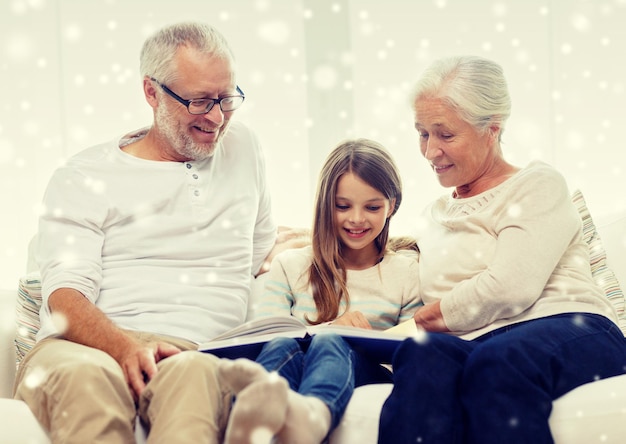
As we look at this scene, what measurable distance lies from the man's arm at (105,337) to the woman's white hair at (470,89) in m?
0.92

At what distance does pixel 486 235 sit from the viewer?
196cm

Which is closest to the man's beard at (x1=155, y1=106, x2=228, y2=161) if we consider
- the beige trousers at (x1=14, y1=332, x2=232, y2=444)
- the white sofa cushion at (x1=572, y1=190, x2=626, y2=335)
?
the beige trousers at (x1=14, y1=332, x2=232, y2=444)

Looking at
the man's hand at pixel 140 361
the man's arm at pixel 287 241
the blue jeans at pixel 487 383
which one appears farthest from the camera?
the man's arm at pixel 287 241

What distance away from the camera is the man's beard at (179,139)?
2145 millimetres

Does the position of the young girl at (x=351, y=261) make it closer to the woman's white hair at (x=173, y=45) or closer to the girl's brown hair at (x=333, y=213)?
the girl's brown hair at (x=333, y=213)

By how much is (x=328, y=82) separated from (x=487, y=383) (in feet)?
6.88

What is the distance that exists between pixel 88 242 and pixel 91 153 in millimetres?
288

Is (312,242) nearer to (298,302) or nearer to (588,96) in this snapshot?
(298,302)

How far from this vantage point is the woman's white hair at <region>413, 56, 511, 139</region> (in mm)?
2010

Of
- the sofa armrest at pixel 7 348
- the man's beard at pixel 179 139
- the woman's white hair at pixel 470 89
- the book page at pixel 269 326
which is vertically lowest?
the sofa armrest at pixel 7 348

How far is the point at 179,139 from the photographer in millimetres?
2148

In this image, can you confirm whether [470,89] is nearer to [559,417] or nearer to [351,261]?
[351,261]

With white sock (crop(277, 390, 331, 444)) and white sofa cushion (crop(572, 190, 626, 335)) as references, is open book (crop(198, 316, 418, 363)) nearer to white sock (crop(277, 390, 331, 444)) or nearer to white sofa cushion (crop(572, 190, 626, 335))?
white sock (crop(277, 390, 331, 444))

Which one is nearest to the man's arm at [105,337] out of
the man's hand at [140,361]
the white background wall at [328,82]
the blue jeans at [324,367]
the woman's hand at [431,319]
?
the man's hand at [140,361]
